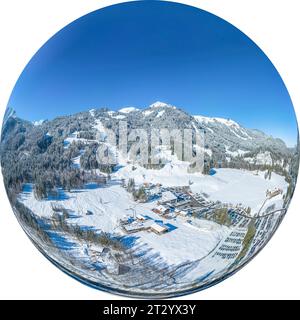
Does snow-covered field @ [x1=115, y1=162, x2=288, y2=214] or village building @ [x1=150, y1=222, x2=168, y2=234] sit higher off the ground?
snow-covered field @ [x1=115, y1=162, x2=288, y2=214]

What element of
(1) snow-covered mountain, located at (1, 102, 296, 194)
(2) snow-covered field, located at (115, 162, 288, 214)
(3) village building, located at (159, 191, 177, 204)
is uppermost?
(1) snow-covered mountain, located at (1, 102, 296, 194)

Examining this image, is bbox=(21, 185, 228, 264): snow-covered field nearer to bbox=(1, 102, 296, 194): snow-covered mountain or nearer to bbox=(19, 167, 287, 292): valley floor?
bbox=(19, 167, 287, 292): valley floor

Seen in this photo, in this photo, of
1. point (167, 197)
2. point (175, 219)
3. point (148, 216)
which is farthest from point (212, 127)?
point (148, 216)

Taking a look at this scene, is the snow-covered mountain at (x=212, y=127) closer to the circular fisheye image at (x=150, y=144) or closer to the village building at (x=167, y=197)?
the circular fisheye image at (x=150, y=144)

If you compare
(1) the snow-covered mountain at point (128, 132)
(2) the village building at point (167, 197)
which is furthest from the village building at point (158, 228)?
(1) the snow-covered mountain at point (128, 132)

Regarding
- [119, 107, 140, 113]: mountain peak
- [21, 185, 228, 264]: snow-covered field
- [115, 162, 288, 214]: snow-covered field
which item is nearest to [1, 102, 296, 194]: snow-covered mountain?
[119, 107, 140, 113]: mountain peak

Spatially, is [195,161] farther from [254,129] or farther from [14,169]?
[14,169]

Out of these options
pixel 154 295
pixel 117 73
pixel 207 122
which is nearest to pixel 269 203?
pixel 207 122

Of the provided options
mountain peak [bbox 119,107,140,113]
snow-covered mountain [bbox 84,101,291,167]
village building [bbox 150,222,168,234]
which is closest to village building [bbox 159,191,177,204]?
village building [bbox 150,222,168,234]
